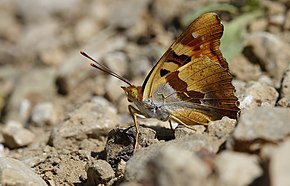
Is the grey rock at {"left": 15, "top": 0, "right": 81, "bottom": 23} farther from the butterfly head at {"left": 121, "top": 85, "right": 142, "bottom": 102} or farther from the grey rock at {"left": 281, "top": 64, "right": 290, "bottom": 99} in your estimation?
the grey rock at {"left": 281, "top": 64, "right": 290, "bottom": 99}

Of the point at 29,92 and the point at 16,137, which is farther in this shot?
the point at 29,92

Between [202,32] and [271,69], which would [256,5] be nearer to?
[271,69]

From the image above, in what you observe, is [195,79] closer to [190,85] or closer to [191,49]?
[190,85]

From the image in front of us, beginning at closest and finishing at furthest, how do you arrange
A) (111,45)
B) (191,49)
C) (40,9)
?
(191,49)
(111,45)
(40,9)

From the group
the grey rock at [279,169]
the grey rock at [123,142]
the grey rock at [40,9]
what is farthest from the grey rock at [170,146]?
the grey rock at [40,9]

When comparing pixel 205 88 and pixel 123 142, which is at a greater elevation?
pixel 205 88

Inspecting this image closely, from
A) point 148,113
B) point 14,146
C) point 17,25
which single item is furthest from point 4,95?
point 148,113

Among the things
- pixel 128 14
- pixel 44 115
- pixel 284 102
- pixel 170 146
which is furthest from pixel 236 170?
pixel 128 14
